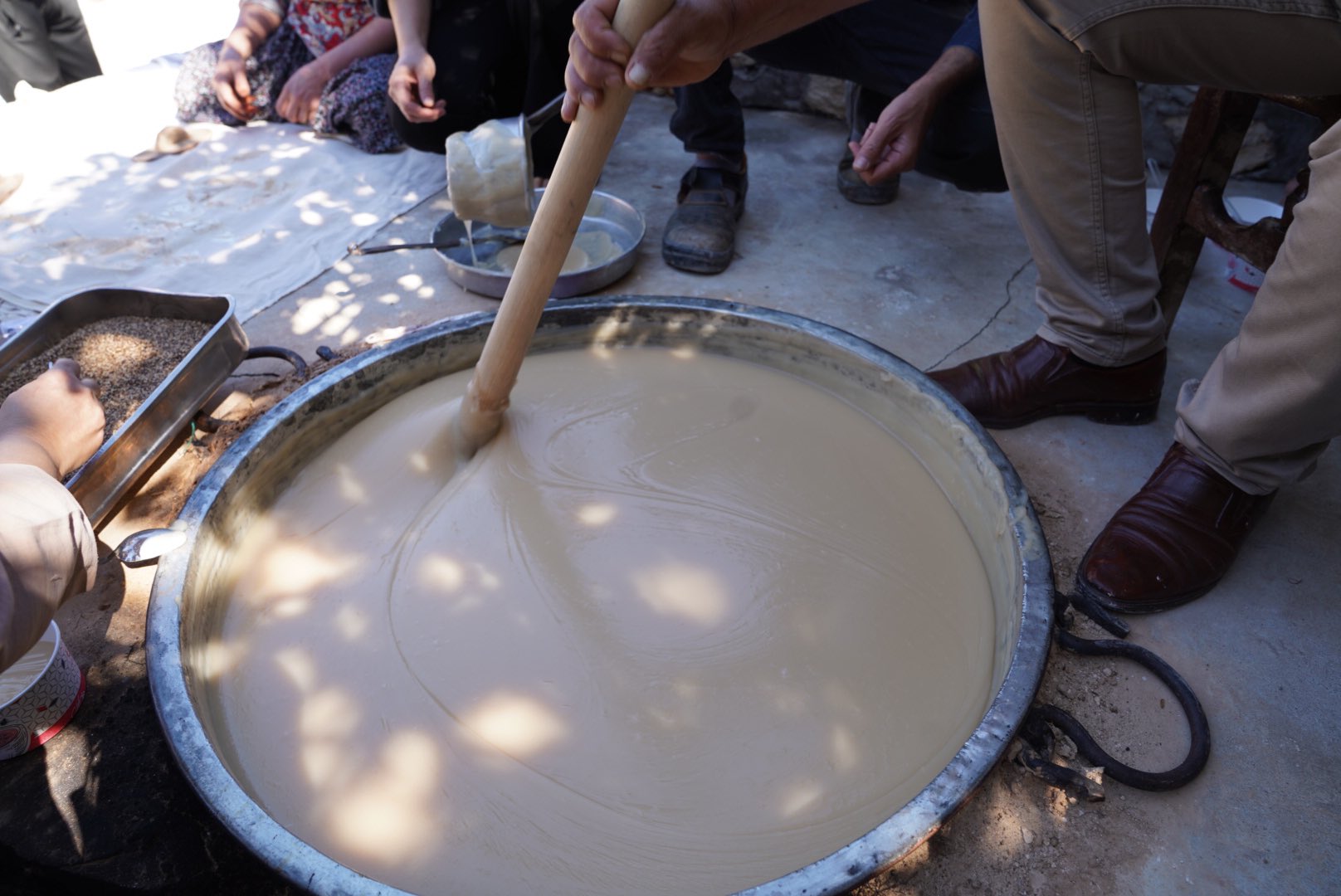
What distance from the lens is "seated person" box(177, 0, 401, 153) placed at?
326 centimetres

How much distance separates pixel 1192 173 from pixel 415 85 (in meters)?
2.11

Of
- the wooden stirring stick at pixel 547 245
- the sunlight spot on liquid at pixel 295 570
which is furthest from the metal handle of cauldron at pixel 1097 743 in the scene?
the sunlight spot on liquid at pixel 295 570

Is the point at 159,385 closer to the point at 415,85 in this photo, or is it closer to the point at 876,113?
the point at 415,85

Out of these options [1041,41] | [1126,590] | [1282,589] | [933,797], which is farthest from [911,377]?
[933,797]

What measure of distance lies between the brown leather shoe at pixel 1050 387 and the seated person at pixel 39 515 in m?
1.61

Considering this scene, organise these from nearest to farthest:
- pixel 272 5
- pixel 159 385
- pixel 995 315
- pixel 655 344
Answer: pixel 159 385
pixel 655 344
pixel 995 315
pixel 272 5

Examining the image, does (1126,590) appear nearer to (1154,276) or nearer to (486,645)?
(1154,276)

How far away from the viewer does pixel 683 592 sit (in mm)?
1369

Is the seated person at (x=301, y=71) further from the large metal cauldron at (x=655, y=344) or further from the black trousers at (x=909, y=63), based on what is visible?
the large metal cauldron at (x=655, y=344)

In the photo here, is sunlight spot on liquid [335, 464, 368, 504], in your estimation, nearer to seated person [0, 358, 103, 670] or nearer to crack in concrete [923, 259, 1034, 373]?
seated person [0, 358, 103, 670]

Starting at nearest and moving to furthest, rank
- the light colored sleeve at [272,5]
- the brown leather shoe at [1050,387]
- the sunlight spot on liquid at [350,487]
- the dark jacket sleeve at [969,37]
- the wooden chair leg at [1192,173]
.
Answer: the sunlight spot on liquid at [350,487] → the wooden chair leg at [1192,173] → the brown leather shoe at [1050,387] → the dark jacket sleeve at [969,37] → the light colored sleeve at [272,5]

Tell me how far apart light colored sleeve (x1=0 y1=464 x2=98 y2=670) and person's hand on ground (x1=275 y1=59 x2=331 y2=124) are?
2.67 meters

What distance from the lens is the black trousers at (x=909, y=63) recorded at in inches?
86.0

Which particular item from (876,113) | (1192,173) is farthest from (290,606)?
(876,113)
